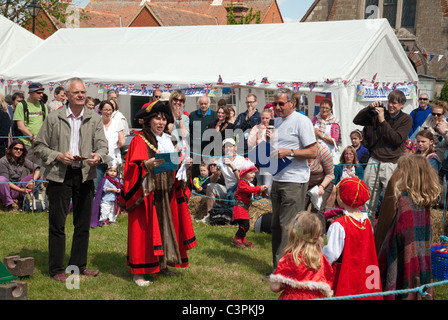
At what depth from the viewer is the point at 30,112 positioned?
36.3 ft

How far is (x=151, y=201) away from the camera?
5.95 m

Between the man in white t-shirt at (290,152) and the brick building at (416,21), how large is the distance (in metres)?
26.4

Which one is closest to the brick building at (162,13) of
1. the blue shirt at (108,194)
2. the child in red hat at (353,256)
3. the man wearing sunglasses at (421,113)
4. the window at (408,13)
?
the window at (408,13)

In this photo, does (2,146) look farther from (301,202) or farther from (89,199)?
(301,202)

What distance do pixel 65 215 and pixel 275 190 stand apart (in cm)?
223

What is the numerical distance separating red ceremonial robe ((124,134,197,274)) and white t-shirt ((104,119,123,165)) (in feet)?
11.5

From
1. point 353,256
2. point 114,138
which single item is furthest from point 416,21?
point 353,256

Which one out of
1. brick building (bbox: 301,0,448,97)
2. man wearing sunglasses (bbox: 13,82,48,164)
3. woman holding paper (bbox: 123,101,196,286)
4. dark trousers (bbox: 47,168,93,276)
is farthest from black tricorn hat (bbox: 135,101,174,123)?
brick building (bbox: 301,0,448,97)

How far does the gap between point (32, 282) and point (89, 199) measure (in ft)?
3.38

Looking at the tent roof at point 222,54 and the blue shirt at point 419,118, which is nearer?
the blue shirt at point 419,118

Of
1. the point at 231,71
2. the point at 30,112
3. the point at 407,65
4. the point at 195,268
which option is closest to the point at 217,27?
the point at 231,71

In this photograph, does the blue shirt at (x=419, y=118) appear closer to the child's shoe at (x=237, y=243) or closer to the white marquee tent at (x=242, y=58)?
the white marquee tent at (x=242, y=58)

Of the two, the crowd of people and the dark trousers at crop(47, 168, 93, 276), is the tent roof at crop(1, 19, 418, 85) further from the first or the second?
the dark trousers at crop(47, 168, 93, 276)

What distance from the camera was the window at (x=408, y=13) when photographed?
108 feet
